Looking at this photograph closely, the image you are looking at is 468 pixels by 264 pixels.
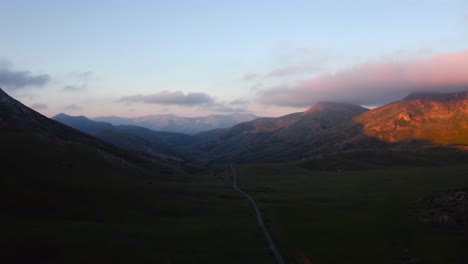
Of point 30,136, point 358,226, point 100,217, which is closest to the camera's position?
point 100,217

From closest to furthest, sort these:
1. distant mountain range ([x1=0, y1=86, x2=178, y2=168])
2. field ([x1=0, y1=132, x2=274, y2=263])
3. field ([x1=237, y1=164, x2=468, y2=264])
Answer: field ([x1=0, y1=132, x2=274, y2=263]), field ([x1=237, y1=164, x2=468, y2=264]), distant mountain range ([x1=0, y1=86, x2=178, y2=168])

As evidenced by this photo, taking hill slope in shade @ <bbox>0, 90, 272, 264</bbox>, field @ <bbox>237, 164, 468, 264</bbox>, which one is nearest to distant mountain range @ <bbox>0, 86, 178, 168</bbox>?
hill slope in shade @ <bbox>0, 90, 272, 264</bbox>

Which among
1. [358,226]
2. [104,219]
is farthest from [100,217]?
[358,226]

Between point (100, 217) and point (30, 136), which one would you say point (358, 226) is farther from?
point (30, 136)

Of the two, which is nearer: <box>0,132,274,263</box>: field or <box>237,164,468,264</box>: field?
<box>0,132,274,263</box>: field

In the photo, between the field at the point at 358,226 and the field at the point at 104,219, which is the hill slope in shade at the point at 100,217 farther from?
the field at the point at 358,226

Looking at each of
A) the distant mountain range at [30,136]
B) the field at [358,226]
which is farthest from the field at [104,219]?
the field at [358,226]

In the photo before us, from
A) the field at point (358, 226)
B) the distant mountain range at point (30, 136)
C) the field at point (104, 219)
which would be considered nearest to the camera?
the field at point (104, 219)

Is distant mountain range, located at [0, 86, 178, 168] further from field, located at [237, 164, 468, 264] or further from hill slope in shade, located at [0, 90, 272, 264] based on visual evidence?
field, located at [237, 164, 468, 264]

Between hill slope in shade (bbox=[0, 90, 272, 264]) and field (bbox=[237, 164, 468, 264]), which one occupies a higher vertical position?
hill slope in shade (bbox=[0, 90, 272, 264])
